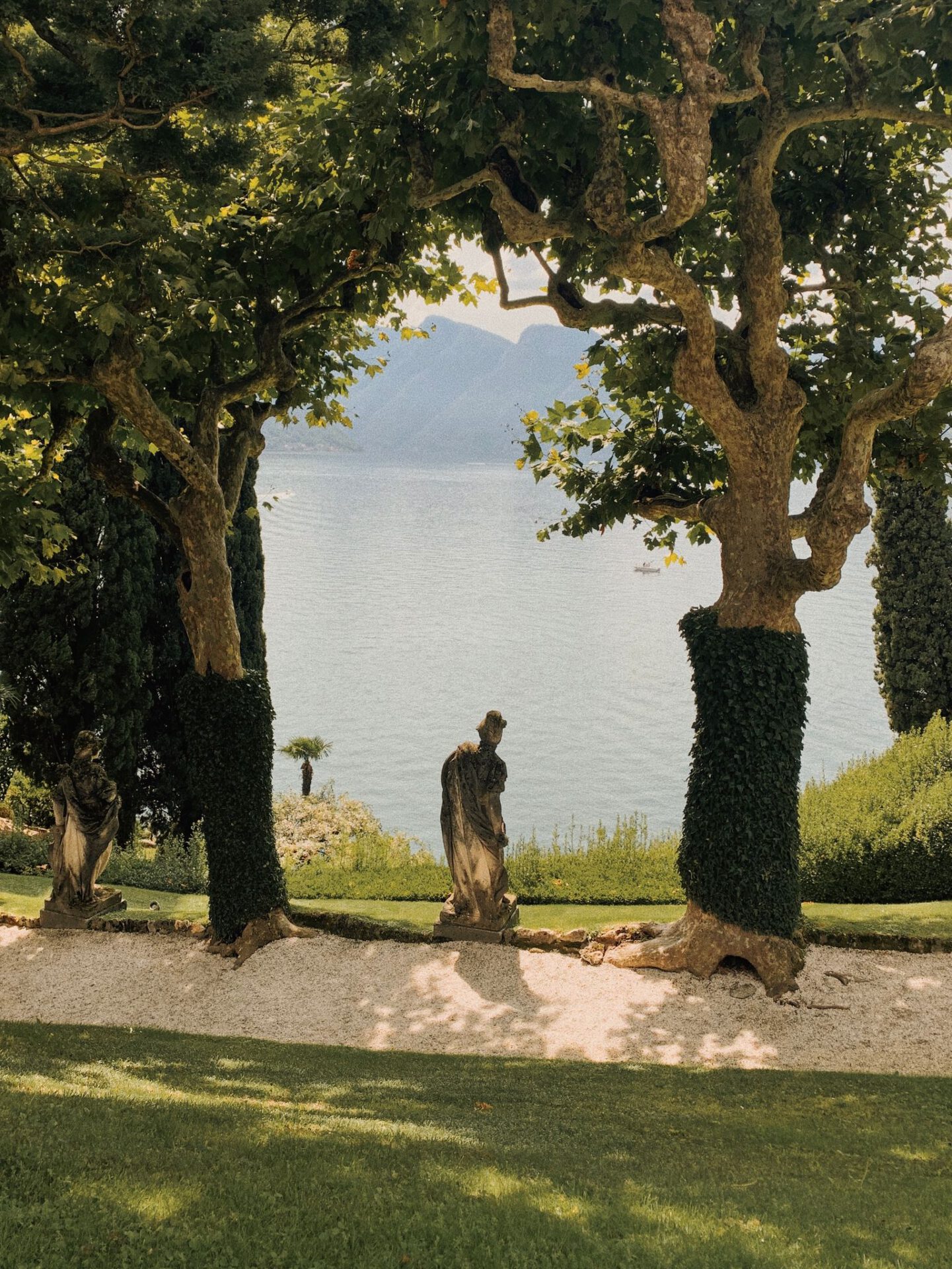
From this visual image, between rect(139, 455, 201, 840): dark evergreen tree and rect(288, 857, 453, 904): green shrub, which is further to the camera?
rect(139, 455, 201, 840): dark evergreen tree

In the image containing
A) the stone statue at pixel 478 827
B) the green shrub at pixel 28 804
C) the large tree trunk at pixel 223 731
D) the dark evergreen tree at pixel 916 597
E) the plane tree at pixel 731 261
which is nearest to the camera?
the plane tree at pixel 731 261

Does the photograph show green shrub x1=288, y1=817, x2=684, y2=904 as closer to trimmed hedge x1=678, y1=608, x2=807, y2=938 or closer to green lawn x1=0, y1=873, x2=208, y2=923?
green lawn x1=0, y1=873, x2=208, y2=923

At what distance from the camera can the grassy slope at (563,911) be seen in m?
11.8

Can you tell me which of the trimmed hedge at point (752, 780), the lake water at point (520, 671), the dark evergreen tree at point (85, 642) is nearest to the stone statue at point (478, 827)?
the trimmed hedge at point (752, 780)

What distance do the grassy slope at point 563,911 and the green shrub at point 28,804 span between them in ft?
14.8

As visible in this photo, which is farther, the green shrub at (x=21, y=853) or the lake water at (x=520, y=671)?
the lake water at (x=520, y=671)

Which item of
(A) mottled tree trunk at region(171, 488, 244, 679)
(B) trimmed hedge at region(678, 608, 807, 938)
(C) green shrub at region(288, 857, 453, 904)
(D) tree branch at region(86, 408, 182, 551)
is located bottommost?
(C) green shrub at region(288, 857, 453, 904)

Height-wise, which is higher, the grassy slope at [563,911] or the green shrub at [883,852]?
the green shrub at [883,852]

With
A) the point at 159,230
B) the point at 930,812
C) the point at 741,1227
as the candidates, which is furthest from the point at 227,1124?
the point at 930,812

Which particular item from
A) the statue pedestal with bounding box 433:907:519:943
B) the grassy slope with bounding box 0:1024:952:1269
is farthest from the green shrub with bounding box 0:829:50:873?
the grassy slope with bounding box 0:1024:952:1269

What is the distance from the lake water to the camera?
34312mm

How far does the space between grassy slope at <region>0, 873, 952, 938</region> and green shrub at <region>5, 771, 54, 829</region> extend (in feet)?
14.8

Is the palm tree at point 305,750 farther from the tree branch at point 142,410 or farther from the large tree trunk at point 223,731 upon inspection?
the tree branch at point 142,410

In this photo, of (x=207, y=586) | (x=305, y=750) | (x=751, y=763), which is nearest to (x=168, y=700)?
(x=305, y=750)
